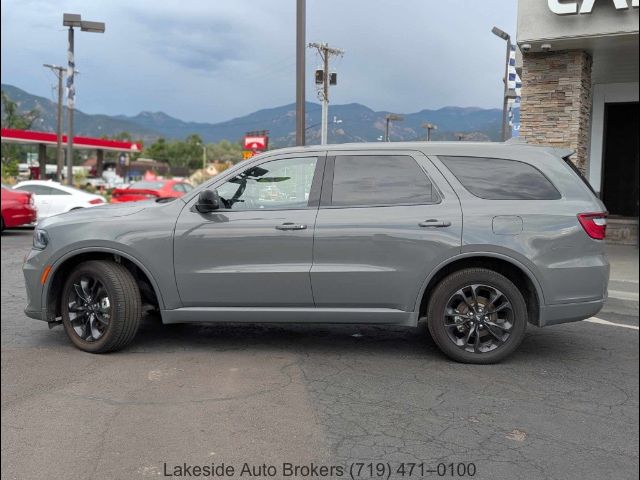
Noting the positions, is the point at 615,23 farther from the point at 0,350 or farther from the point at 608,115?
the point at 0,350

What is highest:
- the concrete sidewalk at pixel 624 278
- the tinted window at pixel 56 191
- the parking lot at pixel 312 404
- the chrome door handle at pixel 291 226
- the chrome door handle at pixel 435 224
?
the tinted window at pixel 56 191

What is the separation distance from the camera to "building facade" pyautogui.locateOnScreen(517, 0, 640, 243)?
938 cm

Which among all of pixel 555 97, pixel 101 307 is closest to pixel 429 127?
pixel 101 307

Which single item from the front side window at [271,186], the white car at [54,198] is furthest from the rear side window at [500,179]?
the white car at [54,198]

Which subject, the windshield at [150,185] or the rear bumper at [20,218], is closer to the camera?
the rear bumper at [20,218]

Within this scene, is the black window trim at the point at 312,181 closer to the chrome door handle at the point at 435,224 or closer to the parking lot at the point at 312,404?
the chrome door handle at the point at 435,224

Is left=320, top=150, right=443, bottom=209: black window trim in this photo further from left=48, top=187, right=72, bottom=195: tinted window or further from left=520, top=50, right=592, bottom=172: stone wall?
left=48, top=187, right=72, bottom=195: tinted window

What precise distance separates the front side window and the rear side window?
1.18 metres

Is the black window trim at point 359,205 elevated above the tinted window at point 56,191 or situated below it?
above

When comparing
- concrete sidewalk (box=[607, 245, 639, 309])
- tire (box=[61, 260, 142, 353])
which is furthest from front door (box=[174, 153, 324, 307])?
concrete sidewalk (box=[607, 245, 639, 309])

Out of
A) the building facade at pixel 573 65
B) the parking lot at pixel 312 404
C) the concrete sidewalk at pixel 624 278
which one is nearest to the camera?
the parking lot at pixel 312 404

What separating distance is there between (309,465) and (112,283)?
101 inches

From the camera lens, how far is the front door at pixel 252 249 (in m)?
4.84
